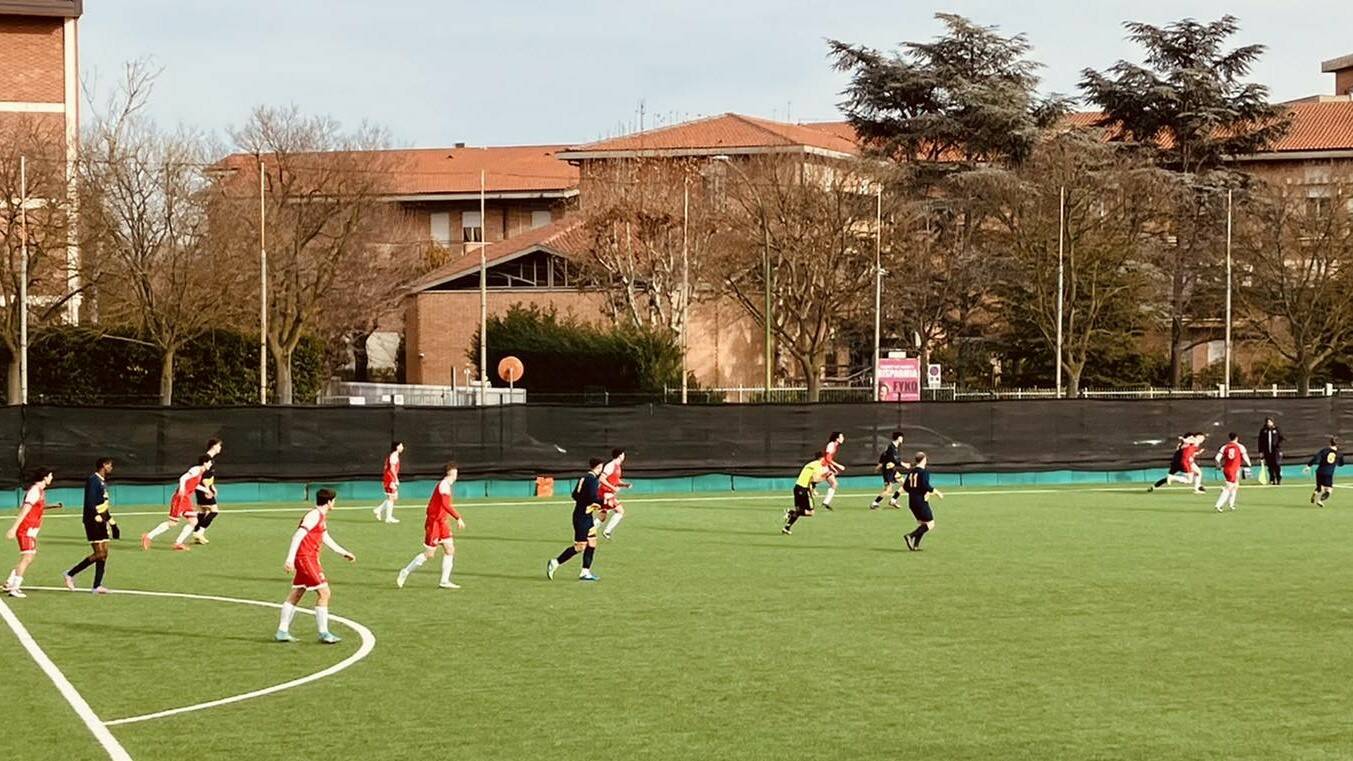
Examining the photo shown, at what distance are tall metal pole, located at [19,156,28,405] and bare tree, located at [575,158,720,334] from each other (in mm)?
22131

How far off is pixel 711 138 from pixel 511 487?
41.1 metres

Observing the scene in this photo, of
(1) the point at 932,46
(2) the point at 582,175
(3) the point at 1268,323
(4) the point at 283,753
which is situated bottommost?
(4) the point at 283,753

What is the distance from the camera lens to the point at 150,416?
36344mm

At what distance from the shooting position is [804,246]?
63.1 meters

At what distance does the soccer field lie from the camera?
1218 cm

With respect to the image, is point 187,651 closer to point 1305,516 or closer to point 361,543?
point 361,543

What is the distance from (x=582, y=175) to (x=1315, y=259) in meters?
30.5

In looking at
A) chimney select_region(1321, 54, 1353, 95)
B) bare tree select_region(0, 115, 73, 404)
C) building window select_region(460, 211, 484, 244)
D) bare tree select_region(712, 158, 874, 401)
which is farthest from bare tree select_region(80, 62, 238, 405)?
chimney select_region(1321, 54, 1353, 95)

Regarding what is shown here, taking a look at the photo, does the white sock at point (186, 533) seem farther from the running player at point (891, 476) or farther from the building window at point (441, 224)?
the building window at point (441, 224)

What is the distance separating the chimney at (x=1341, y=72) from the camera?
106938 millimetres

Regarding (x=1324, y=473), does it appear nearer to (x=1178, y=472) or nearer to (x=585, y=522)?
(x=1178, y=472)

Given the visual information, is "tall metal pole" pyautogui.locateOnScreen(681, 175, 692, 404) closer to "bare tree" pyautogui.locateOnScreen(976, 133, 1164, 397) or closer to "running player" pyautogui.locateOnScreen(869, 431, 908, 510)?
"bare tree" pyautogui.locateOnScreen(976, 133, 1164, 397)

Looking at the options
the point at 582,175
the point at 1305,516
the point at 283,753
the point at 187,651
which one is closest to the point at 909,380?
the point at 1305,516

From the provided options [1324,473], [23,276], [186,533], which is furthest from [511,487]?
[1324,473]
